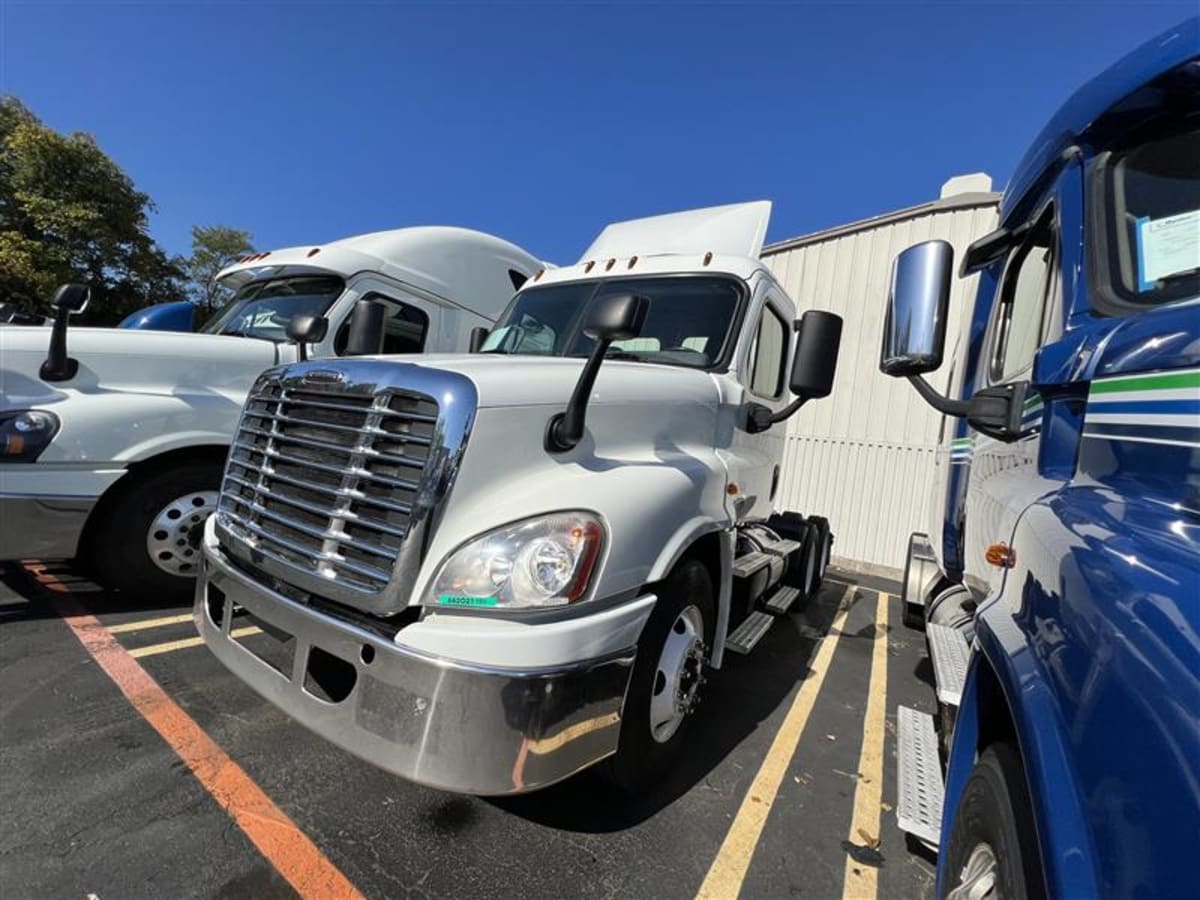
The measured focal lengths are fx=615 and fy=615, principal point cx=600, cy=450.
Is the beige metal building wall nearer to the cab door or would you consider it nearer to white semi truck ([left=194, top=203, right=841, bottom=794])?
the cab door

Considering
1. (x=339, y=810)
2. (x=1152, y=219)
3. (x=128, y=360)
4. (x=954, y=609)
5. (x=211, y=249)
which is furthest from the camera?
(x=211, y=249)

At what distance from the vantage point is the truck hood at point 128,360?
382 centimetres

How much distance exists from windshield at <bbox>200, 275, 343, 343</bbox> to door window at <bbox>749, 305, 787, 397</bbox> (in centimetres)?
358

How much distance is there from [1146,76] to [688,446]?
1.99 m

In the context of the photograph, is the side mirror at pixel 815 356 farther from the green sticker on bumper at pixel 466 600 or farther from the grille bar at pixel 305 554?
the grille bar at pixel 305 554

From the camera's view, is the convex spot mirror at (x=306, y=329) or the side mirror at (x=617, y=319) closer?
the side mirror at (x=617, y=319)

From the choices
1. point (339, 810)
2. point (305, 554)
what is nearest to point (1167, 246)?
point (305, 554)

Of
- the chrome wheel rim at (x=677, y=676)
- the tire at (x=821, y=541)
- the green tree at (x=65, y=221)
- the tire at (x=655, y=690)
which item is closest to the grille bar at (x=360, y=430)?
the tire at (x=655, y=690)

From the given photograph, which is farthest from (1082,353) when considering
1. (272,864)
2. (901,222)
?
(901,222)

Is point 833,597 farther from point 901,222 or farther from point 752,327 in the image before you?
point 901,222

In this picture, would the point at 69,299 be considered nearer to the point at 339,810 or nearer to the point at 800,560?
the point at 339,810

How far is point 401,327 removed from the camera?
5695mm

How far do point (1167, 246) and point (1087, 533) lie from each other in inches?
34.1

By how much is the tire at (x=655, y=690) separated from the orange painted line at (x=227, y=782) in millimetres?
1029
